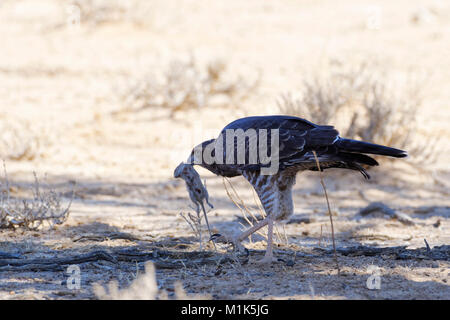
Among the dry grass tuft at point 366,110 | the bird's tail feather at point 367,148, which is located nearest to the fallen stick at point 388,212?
the dry grass tuft at point 366,110

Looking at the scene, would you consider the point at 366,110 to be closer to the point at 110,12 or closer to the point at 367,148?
the point at 367,148

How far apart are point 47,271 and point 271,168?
6.05ft

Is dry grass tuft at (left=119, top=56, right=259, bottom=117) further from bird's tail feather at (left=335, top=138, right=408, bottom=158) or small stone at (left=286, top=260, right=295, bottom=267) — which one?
bird's tail feather at (left=335, top=138, right=408, bottom=158)

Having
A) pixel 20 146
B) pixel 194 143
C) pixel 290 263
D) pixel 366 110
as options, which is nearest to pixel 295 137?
pixel 290 263

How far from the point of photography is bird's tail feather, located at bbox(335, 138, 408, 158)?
4.31 metres

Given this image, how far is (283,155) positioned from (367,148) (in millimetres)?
608

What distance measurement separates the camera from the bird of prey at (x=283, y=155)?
4500 mm

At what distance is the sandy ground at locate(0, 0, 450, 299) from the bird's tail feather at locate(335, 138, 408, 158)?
87 centimetres

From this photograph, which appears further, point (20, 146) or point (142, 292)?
point (20, 146)

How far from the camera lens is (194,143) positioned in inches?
407

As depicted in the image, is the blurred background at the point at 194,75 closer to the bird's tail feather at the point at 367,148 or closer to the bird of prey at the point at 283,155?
the bird of prey at the point at 283,155

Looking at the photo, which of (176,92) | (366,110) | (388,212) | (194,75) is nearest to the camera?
(388,212)

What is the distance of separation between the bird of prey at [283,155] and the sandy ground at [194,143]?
485 mm
